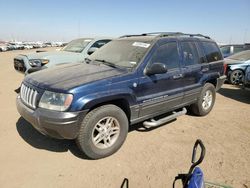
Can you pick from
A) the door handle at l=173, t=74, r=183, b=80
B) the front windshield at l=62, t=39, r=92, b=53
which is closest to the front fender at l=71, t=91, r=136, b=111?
the door handle at l=173, t=74, r=183, b=80

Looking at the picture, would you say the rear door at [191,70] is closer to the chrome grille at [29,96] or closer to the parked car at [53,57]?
the chrome grille at [29,96]

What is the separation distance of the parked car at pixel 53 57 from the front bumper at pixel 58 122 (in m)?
3.44

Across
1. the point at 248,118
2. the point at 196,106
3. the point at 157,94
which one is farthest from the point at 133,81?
the point at 248,118

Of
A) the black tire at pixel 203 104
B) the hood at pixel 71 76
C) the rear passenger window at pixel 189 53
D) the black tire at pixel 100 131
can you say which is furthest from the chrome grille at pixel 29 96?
the black tire at pixel 203 104

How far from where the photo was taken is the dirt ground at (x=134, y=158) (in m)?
3.06

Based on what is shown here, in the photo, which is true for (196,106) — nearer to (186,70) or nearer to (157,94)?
(186,70)

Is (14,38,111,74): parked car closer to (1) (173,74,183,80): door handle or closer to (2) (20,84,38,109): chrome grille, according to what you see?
(2) (20,84,38,109): chrome grille

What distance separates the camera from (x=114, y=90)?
11.3 feet

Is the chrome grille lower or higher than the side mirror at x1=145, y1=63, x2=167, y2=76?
lower

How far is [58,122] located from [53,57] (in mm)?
4576

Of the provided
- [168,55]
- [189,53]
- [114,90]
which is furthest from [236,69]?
[114,90]

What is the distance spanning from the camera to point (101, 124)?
139 inches

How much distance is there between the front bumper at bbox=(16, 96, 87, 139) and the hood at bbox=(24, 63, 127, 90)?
0.36m

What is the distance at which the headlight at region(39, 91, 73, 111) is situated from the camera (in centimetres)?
312
